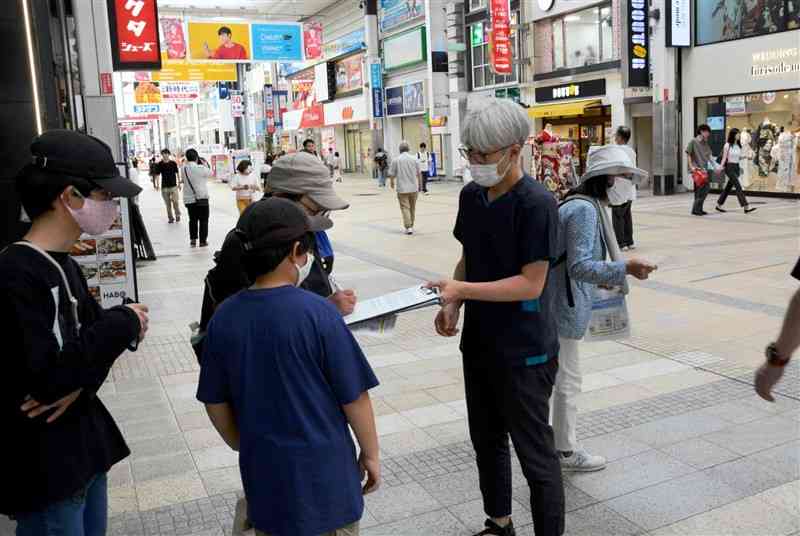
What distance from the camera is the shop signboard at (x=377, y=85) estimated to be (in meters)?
34.6

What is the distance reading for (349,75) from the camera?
39.1 metres

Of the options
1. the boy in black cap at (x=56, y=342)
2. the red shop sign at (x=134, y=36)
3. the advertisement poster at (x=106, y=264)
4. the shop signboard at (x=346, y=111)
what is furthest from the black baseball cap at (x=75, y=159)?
the shop signboard at (x=346, y=111)

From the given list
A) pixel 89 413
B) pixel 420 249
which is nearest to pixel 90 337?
pixel 89 413

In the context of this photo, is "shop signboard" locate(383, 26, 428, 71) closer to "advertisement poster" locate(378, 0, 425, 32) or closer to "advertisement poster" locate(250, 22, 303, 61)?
"advertisement poster" locate(378, 0, 425, 32)

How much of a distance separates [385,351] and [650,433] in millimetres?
2615

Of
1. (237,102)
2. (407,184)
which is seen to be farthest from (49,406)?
(237,102)

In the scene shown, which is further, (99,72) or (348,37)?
(348,37)

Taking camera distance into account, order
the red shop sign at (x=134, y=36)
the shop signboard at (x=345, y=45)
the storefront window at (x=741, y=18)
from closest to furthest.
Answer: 1. the red shop sign at (x=134, y=36)
2. the storefront window at (x=741, y=18)
3. the shop signboard at (x=345, y=45)

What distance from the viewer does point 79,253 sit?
7.23 meters

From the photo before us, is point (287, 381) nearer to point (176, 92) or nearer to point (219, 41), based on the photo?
point (219, 41)

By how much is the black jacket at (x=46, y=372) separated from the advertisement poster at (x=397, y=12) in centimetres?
3048

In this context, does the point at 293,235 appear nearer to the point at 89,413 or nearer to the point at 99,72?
the point at 89,413

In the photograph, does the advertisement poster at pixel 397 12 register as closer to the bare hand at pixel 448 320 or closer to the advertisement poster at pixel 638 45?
the advertisement poster at pixel 638 45

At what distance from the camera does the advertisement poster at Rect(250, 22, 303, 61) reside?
24578 mm
